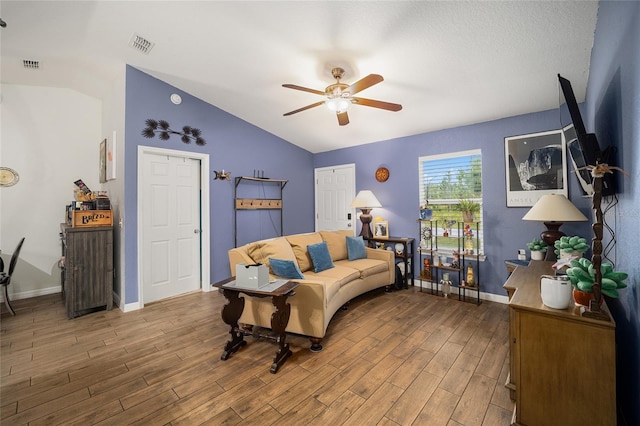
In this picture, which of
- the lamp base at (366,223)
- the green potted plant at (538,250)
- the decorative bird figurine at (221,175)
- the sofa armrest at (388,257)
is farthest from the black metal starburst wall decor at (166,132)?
the green potted plant at (538,250)

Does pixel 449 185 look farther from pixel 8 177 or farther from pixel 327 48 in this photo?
pixel 8 177

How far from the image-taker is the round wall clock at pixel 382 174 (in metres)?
4.68

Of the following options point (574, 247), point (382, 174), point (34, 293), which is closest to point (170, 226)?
point (34, 293)

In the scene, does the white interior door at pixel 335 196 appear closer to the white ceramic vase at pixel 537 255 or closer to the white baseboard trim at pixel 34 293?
the white ceramic vase at pixel 537 255

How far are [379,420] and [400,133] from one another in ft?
12.8

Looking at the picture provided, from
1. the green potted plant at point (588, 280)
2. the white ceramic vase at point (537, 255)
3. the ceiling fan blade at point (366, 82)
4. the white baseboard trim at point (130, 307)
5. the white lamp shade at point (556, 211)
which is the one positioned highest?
the ceiling fan blade at point (366, 82)

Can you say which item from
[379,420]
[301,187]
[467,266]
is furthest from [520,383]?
[301,187]

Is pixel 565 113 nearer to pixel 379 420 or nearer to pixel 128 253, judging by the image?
pixel 379 420

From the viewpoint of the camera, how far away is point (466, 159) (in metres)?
3.88

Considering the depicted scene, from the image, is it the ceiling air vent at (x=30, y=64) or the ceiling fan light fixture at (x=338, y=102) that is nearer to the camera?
the ceiling fan light fixture at (x=338, y=102)

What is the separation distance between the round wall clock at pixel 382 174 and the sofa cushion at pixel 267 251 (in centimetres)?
242

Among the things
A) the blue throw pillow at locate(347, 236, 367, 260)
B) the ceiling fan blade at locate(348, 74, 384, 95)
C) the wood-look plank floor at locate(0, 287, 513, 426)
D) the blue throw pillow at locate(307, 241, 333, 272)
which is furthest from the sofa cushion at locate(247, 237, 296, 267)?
the ceiling fan blade at locate(348, 74, 384, 95)

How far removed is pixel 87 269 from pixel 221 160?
2252mm

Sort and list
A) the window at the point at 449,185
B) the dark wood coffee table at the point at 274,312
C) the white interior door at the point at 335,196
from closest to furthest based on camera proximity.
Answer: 1. the dark wood coffee table at the point at 274,312
2. the window at the point at 449,185
3. the white interior door at the point at 335,196
